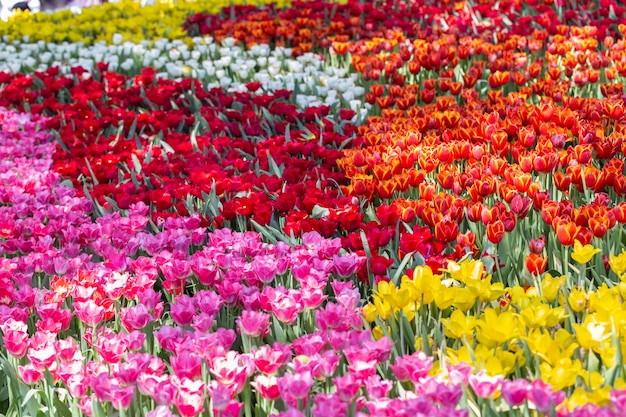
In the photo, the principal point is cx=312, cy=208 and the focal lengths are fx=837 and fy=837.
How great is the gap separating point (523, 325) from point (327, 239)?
0.91 meters

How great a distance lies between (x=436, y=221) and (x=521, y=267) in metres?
Answer: 0.34

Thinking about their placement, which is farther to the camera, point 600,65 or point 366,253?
point 600,65

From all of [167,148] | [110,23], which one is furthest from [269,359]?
[110,23]

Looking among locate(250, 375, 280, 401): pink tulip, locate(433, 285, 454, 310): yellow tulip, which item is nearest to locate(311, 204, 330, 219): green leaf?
locate(433, 285, 454, 310): yellow tulip

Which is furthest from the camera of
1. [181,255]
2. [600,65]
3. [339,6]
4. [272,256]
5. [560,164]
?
[339,6]

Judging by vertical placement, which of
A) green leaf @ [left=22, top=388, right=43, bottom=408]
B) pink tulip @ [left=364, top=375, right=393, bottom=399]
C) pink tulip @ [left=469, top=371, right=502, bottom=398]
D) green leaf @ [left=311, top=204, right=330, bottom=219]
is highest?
pink tulip @ [left=469, top=371, right=502, bottom=398]

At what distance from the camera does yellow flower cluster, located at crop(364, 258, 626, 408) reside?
183 cm

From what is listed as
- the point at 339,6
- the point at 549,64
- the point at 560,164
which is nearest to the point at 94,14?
the point at 339,6

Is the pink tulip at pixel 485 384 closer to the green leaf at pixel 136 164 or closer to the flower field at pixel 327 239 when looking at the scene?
the flower field at pixel 327 239

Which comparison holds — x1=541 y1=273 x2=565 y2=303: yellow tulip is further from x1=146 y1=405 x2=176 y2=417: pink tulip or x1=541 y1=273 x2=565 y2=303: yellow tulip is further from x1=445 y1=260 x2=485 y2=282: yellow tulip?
x1=146 y1=405 x2=176 y2=417: pink tulip

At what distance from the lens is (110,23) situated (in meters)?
9.17

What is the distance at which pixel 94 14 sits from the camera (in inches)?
390

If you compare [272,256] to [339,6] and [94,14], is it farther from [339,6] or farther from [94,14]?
[94,14]

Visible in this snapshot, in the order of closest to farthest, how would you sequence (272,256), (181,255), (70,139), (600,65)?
(272,256), (181,255), (70,139), (600,65)
